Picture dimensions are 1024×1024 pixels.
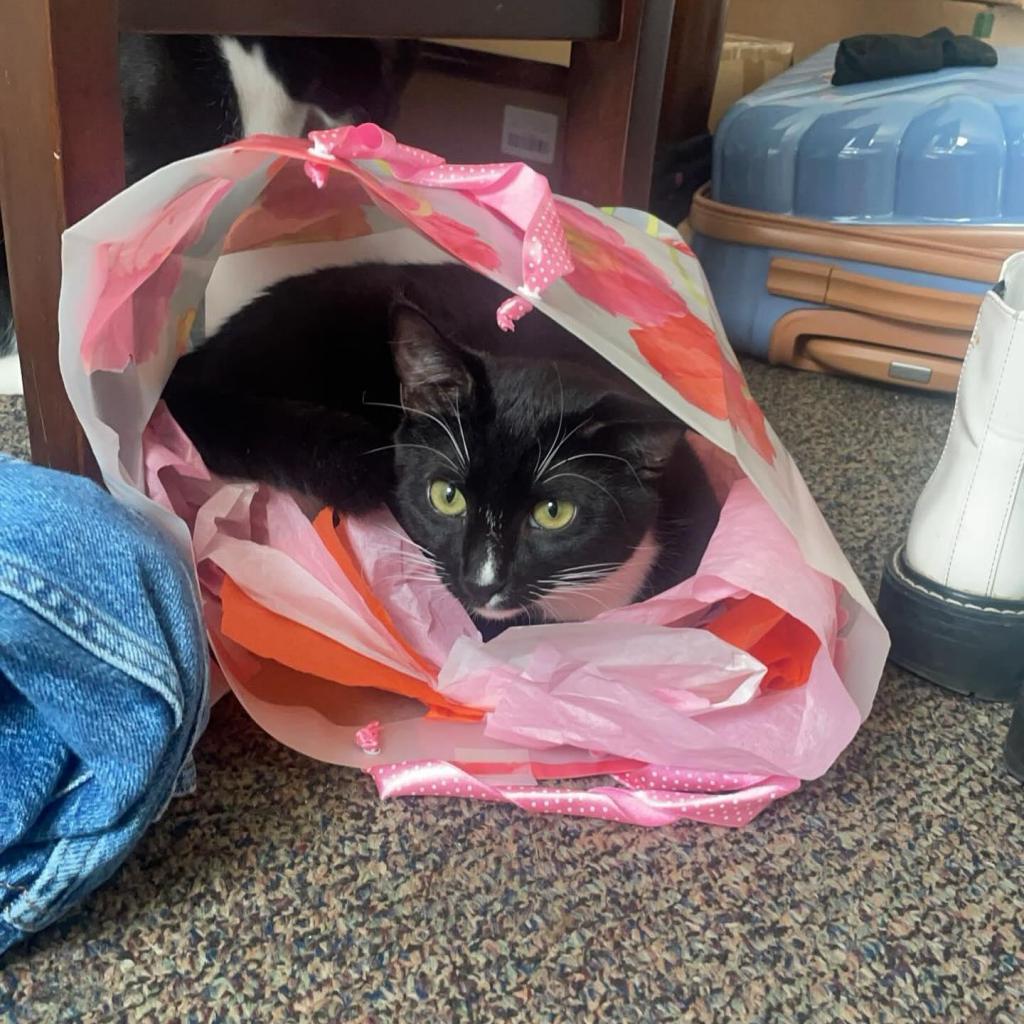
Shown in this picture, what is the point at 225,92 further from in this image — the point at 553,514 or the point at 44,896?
the point at 44,896

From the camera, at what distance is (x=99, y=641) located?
57 centimetres

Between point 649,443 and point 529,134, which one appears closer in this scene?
point 649,443

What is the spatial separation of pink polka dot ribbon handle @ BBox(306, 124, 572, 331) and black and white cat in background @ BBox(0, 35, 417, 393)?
18.4 inches

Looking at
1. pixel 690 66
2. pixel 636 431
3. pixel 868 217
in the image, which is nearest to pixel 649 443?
pixel 636 431

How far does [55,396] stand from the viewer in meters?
0.78

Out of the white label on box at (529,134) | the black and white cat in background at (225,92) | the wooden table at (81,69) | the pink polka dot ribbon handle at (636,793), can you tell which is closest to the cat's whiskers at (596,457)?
the pink polka dot ribbon handle at (636,793)

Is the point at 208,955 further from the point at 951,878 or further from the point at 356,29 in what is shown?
the point at 356,29

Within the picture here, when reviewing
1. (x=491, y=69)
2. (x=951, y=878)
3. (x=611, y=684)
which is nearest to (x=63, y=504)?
(x=611, y=684)

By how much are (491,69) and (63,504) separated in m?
1.18

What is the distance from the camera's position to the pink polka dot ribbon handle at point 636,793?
680mm

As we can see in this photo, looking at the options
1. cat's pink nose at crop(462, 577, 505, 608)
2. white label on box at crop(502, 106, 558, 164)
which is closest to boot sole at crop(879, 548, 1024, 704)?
cat's pink nose at crop(462, 577, 505, 608)

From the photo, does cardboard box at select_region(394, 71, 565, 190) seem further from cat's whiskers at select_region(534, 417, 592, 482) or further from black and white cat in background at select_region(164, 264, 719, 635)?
cat's whiskers at select_region(534, 417, 592, 482)

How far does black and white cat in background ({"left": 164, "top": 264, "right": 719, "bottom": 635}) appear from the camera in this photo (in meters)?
0.76

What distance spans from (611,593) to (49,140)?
53cm
